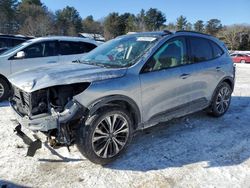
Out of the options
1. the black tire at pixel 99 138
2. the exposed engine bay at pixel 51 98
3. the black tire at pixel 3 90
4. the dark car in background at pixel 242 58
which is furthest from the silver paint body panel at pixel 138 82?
the dark car in background at pixel 242 58

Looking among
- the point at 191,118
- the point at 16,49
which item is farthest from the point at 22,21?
the point at 191,118

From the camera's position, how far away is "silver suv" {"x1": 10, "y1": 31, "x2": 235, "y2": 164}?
375cm

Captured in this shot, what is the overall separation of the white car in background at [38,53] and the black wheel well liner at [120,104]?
448 cm

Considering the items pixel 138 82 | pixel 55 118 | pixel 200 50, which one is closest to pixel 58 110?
pixel 55 118

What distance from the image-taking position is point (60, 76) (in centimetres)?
381

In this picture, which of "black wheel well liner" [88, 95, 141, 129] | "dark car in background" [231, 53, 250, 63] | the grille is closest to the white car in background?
the grille

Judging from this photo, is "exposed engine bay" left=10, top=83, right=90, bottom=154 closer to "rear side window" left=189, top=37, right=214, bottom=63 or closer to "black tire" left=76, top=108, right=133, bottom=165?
"black tire" left=76, top=108, right=133, bottom=165

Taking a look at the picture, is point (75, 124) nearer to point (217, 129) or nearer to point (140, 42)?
point (140, 42)

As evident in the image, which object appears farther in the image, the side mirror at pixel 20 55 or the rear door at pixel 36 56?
the rear door at pixel 36 56

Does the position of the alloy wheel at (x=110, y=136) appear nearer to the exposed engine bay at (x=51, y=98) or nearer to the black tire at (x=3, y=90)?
the exposed engine bay at (x=51, y=98)

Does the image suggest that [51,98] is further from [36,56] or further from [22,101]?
[36,56]

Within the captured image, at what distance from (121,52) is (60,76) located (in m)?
1.34

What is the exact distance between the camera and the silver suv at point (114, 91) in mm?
3750

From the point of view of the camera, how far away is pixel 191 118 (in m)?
6.09
